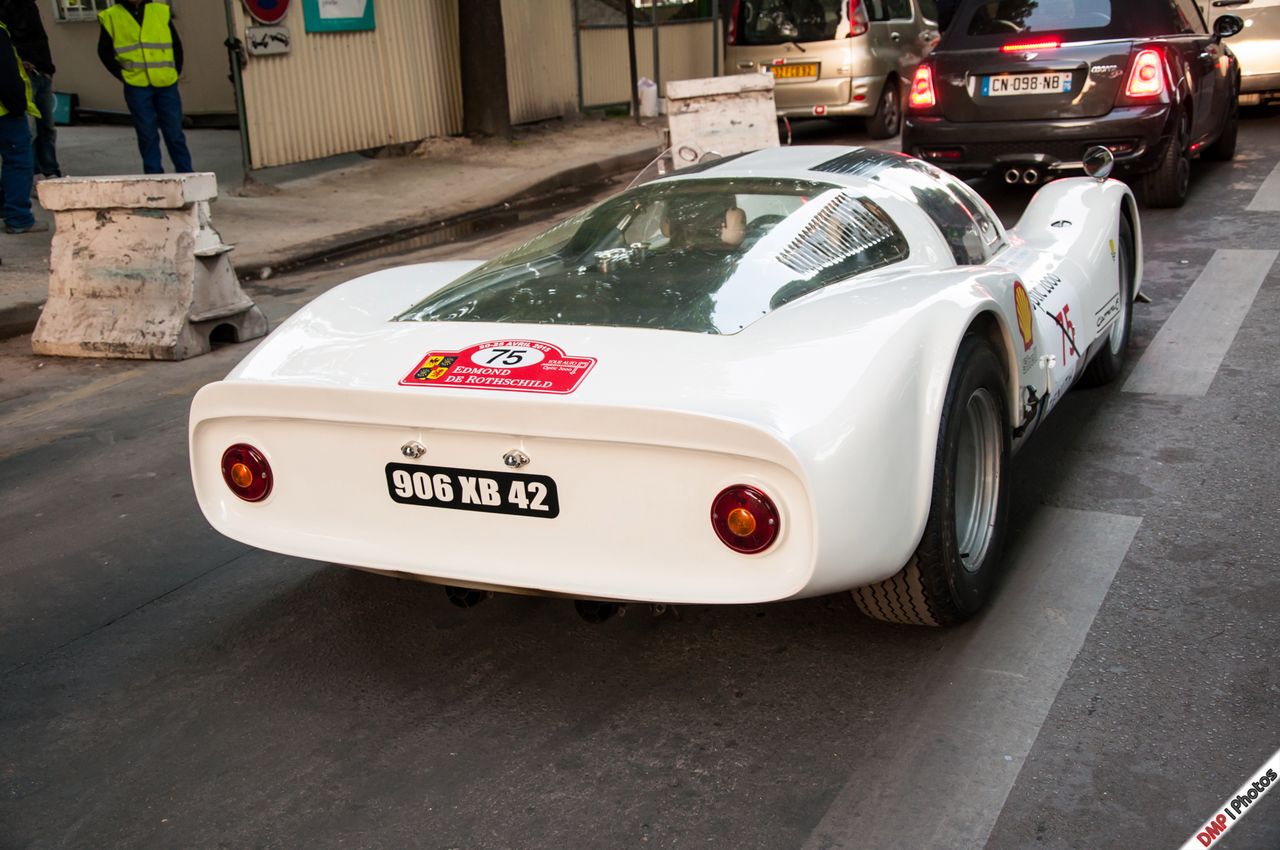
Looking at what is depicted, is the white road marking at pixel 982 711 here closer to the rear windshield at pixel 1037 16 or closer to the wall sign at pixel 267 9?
the rear windshield at pixel 1037 16

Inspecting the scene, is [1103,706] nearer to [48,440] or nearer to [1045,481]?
[1045,481]

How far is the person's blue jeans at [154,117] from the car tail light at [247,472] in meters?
8.04

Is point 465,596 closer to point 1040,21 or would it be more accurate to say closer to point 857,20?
point 1040,21

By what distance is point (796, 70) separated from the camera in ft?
47.0

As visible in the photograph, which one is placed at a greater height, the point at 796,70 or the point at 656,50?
the point at 656,50

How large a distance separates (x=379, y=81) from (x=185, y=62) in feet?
13.5

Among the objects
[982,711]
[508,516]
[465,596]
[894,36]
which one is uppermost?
[894,36]

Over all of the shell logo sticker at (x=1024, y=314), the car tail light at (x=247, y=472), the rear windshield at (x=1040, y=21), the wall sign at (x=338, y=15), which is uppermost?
the wall sign at (x=338, y=15)

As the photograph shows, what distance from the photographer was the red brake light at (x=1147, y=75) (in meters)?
8.53

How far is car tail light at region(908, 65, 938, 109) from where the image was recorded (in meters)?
9.23

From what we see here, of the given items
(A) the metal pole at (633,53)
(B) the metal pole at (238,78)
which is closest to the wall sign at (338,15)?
(B) the metal pole at (238,78)

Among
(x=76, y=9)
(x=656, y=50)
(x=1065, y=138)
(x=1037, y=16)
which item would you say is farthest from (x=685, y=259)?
(x=76, y=9)

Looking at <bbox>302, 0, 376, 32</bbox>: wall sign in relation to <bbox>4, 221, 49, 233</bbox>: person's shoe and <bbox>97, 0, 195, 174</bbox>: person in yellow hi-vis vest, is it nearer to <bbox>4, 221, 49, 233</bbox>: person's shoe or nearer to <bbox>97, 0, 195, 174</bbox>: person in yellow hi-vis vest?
<bbox>97, 0, 195, 174</bbox>: person in yellow hi-vis vest

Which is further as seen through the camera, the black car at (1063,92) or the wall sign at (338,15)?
the wall sign at (338,15)
